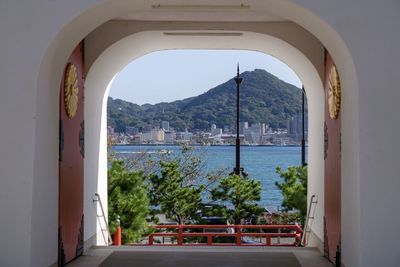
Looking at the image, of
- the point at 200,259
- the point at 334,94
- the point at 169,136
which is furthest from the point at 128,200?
the point at 169,136

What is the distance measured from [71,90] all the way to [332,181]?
3.75 metres

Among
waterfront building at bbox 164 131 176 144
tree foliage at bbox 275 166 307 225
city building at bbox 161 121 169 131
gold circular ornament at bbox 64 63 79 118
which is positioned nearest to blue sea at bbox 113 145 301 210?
city building at bbox 161 121 169 131

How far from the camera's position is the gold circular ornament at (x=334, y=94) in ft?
28.4

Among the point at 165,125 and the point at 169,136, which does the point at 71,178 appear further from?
the point at 165,125

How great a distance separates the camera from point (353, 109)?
7.39m

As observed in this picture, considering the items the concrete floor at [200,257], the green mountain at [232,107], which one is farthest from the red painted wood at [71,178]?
the green mountain at [232,107]

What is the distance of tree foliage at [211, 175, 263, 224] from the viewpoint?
24.5m

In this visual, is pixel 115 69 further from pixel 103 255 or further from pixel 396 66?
pixel 396 66

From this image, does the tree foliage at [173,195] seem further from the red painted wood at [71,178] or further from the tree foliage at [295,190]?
the red painted wood at [71,178]

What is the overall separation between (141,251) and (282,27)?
408 centimetres

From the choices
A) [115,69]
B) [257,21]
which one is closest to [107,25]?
[115,69]

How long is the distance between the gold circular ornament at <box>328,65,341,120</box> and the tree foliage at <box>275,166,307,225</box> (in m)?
6.21

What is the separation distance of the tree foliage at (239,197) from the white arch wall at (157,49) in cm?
1261

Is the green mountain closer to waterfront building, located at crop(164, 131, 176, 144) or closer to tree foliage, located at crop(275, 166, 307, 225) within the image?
waterfront building, located at crop(164, 131, 176, 144)
